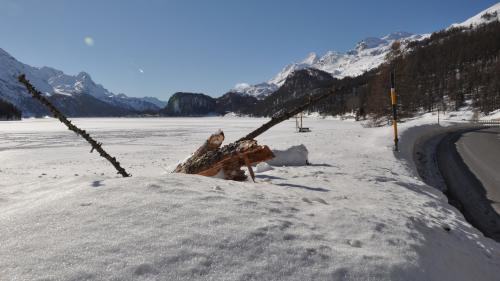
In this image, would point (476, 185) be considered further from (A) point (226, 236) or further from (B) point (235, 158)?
(A) point (226, 236)

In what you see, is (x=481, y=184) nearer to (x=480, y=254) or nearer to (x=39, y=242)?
(x=480, y=254)

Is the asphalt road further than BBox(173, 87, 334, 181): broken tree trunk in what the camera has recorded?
No

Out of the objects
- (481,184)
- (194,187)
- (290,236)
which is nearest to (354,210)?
(290,236)

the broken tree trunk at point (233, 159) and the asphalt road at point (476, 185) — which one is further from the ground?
the broken tree trunk at point (233, 159)

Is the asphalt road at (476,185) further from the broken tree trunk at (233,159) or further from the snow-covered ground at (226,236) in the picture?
the broken tree trunk at (233,159)

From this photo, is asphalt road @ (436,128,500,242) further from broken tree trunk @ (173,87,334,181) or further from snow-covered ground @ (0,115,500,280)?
broken tree trunk @ (173,87,334,181)

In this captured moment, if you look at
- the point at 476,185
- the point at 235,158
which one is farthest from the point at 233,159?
the point at 476,185

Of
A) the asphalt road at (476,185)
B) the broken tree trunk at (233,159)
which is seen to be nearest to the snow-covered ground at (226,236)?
A: the asphalt road at (476,185)

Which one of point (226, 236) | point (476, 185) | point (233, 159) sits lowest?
point (476, 185)

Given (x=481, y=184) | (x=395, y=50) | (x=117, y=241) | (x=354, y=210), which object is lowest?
(x=481, y=184)

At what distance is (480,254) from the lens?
177 inches

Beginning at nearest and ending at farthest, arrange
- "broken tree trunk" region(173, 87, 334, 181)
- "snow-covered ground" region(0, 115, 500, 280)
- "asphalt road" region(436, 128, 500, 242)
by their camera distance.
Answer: "snow-covered ground" region(0, 115, 500, 280), "asphalt road" region(436, 128, 500, 242), "broken tree trunk" region(173, 87, 334, 181)

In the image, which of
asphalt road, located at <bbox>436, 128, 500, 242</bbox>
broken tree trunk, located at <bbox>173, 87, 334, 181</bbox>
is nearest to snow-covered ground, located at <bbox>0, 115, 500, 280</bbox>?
asphalt road, located at <bbox>436, 128, 500, 242</bbox>

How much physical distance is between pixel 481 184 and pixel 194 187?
9055 millimetres
